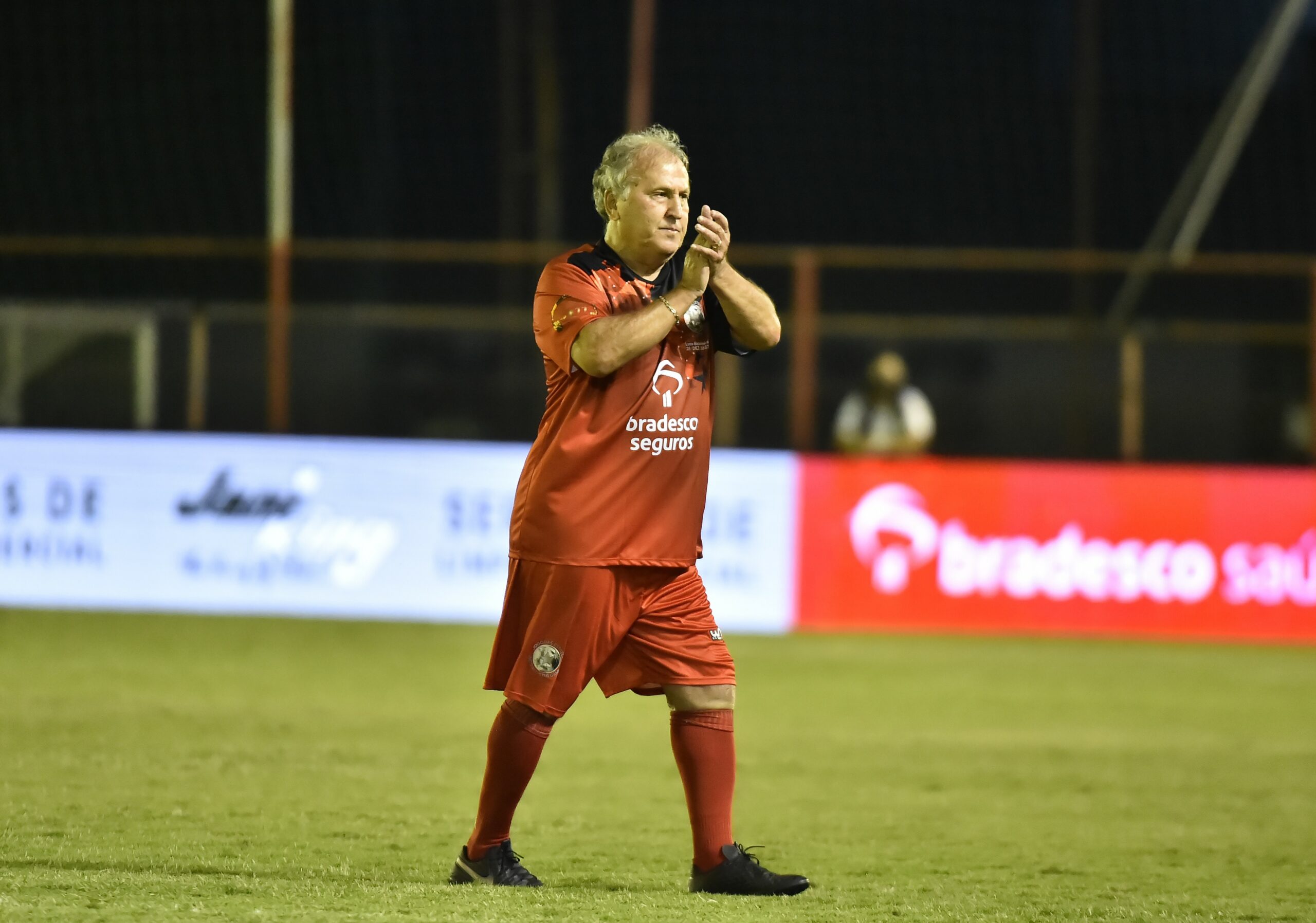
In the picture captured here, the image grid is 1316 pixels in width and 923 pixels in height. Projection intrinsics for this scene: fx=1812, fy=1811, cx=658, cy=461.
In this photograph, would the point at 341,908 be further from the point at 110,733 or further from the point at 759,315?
the point at 110,733

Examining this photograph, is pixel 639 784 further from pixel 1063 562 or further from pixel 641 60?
pixel 641 60

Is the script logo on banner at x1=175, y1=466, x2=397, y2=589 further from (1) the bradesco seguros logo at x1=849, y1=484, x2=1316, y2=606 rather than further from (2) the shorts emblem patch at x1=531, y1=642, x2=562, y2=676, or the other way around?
(2) the shorts emblem patch at x1=531, y1=642, x2=562, y2=676

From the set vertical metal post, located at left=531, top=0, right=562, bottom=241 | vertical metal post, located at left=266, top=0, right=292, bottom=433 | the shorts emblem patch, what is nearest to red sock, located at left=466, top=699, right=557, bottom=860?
the shorts emblem patch

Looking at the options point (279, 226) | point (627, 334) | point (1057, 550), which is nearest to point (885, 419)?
point (1057, 550)

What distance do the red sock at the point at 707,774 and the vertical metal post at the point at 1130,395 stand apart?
10.0 metres

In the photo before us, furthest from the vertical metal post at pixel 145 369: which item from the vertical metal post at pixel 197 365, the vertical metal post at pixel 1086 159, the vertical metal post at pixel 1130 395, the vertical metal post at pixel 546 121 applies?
the vertical metal post at pixel 1086 159

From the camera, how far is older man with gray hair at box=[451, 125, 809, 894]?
14.4 ft

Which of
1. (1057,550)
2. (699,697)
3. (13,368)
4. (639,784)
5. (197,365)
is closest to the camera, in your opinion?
(699,697)

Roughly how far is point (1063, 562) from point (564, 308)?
753cm

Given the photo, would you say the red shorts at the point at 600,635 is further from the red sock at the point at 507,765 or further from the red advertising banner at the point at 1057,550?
the red advertising banner at the point at 1057,550

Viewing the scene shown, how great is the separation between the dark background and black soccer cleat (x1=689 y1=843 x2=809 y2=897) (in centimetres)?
1465

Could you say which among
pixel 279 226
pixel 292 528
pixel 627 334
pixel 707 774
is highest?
pixel 279 226

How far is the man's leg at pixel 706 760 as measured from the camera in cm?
444

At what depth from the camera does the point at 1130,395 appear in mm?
14453
